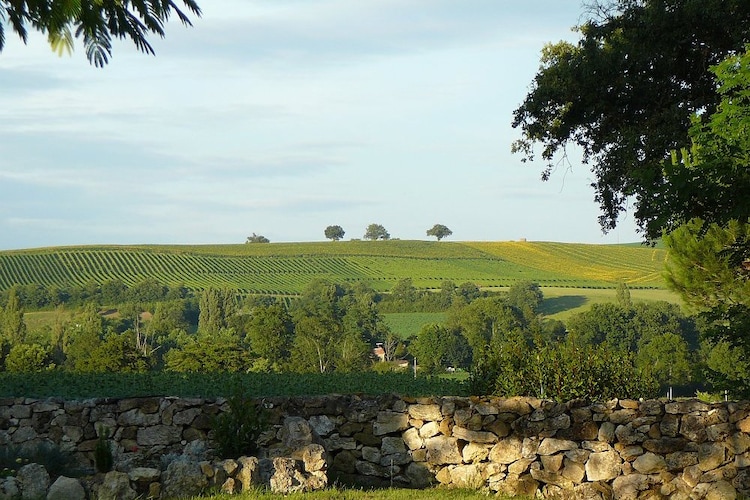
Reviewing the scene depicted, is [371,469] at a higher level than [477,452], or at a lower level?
lower

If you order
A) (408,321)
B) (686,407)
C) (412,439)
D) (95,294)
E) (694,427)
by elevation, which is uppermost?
(95,294)

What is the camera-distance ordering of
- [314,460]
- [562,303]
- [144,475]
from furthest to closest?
[562,303] → [314,460] → [144,475]

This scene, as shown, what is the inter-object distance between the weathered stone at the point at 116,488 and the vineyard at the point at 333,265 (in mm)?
130611

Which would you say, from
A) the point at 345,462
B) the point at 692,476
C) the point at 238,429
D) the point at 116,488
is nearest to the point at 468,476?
the point at 345,462

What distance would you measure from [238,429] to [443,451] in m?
2.69

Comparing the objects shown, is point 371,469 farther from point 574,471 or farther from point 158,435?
point 158,435

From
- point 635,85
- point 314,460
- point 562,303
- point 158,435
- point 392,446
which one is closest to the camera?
point 314,460

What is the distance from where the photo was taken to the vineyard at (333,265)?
146 m

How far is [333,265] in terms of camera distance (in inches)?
6309

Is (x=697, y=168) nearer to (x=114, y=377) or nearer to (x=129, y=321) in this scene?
(x=114, y=377)

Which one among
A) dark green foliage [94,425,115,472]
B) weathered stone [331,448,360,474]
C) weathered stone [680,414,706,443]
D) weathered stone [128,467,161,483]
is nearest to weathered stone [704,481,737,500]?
weathered stone [680,414,706,443]

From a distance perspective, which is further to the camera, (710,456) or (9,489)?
(710,456)

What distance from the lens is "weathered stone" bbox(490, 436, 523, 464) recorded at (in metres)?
12.8

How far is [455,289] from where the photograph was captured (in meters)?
139
